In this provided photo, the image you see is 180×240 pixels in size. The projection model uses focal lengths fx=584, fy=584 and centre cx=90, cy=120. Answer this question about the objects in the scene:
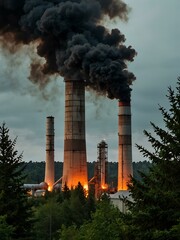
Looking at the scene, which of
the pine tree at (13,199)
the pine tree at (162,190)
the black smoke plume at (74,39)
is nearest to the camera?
the pine tree at (162,190)

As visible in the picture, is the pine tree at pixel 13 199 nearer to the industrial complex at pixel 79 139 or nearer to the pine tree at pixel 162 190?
the pine tree at pixel 162 190

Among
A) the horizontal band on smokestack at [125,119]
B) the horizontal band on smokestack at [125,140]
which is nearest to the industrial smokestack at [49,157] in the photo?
the horizontal band on smokestack at [125,140]

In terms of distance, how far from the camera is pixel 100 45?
212 feet

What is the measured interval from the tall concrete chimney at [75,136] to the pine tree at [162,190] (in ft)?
174

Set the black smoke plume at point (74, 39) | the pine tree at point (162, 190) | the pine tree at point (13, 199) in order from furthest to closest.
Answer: the black smoke plume at point (74, 39) → the pine tree at point (13, 199) → the pine tree at point (162, 190)

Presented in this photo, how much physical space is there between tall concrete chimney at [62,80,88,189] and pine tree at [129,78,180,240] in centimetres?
5300

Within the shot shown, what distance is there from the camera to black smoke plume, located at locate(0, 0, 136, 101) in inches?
2514

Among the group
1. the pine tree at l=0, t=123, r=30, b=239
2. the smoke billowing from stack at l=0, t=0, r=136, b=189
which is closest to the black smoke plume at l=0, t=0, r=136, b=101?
the smoke billowing from stack at l=0, t=0, r=136, b=189

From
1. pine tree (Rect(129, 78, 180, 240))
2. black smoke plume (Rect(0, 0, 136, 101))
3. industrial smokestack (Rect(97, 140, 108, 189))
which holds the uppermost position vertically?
black smoke plume (Rect(0, 0, 136, 101))

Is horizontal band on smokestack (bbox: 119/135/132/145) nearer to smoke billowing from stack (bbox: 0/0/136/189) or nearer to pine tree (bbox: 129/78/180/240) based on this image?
smoke billowing from stack (bbox: 0/0/136/189)

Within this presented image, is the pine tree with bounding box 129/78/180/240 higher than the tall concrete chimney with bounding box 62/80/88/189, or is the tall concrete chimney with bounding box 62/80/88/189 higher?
the tall concrete chimney with bounding box 62/80/88/189

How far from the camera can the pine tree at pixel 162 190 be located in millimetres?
15211

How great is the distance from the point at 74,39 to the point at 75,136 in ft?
38.3

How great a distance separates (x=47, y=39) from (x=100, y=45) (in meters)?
9.30
